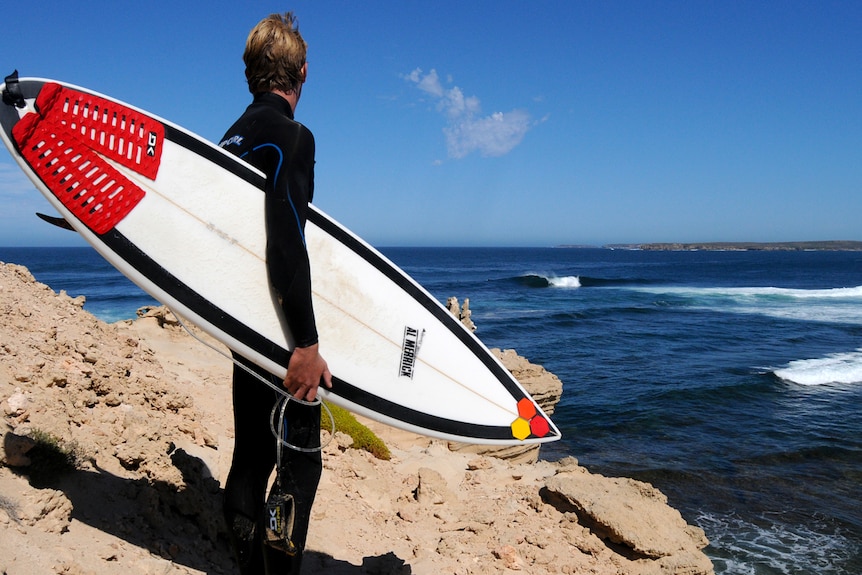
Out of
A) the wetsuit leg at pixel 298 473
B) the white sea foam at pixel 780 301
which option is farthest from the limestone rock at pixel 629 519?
the white sea foam at pixel 780 301

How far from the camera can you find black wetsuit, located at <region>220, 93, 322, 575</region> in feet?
7.04

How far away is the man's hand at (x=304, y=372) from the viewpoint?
219 centimetres

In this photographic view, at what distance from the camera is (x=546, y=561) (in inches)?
189

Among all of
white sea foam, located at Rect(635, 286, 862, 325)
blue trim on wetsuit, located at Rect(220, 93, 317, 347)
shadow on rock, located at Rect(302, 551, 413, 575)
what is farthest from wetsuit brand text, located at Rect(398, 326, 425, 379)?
white sea foam, located at Rect(635, 286, 862, 325)

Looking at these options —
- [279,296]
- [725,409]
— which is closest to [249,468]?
[279,296]

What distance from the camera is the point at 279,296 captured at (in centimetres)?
219

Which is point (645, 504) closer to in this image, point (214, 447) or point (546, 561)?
point (546, 561)

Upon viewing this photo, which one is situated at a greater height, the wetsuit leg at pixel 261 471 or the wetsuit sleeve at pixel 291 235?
the wetsuit sleeve at pixel 291 235

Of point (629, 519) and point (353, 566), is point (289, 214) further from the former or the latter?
point (629, 519)

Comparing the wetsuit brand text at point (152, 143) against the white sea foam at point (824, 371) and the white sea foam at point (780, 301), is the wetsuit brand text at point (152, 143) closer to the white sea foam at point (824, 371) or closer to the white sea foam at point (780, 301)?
the white sea foam at point (824, 371)

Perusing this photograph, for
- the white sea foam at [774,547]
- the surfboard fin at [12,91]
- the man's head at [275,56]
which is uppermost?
the man's head at [275,56]

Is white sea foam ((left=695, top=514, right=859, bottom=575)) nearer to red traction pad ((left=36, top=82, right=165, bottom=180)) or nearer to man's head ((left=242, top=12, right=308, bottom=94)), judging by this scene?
man's head ((left=242, top=12, right=308, bottom=94))

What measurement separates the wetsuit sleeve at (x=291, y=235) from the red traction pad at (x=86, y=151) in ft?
2.29

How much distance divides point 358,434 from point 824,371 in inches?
745
